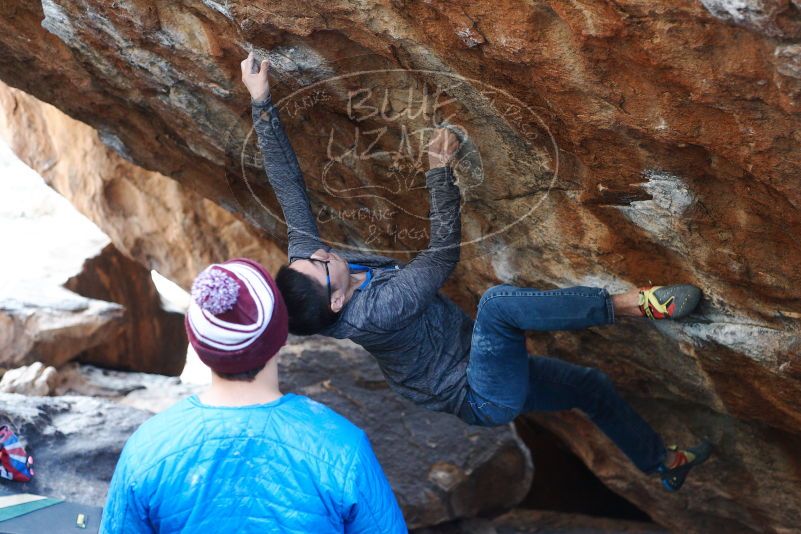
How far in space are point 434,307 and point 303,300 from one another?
2.30ft

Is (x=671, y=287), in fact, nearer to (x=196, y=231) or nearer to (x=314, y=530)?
(x=314, y=530)

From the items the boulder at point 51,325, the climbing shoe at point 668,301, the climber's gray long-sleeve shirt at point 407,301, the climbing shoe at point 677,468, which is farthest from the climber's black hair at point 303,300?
the boulder at point 51,325

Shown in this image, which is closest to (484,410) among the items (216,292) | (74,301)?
(216,292)

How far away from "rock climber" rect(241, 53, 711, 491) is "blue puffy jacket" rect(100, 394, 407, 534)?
64 centimetres

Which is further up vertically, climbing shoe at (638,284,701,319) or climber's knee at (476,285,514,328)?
climber's knee at (476,285,514,328)

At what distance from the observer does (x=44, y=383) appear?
560cm

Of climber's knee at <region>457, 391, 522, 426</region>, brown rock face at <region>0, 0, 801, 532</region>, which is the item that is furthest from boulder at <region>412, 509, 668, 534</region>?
climber's knee at <region>457, 391, 522, 426</region>

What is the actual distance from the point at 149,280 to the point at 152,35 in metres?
5.47

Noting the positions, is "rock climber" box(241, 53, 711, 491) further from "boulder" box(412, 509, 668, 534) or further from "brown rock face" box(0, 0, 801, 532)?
"boulder" box(412, 509, 668, 534)

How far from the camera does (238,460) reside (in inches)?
74.7

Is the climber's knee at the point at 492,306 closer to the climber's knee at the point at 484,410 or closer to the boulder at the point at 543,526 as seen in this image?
the climber's knee at the point at 484,410

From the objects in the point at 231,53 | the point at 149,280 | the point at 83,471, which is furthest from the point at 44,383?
the point at 231,53

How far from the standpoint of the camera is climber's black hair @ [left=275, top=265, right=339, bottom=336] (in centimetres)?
251

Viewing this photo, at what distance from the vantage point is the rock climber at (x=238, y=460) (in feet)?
6.22
